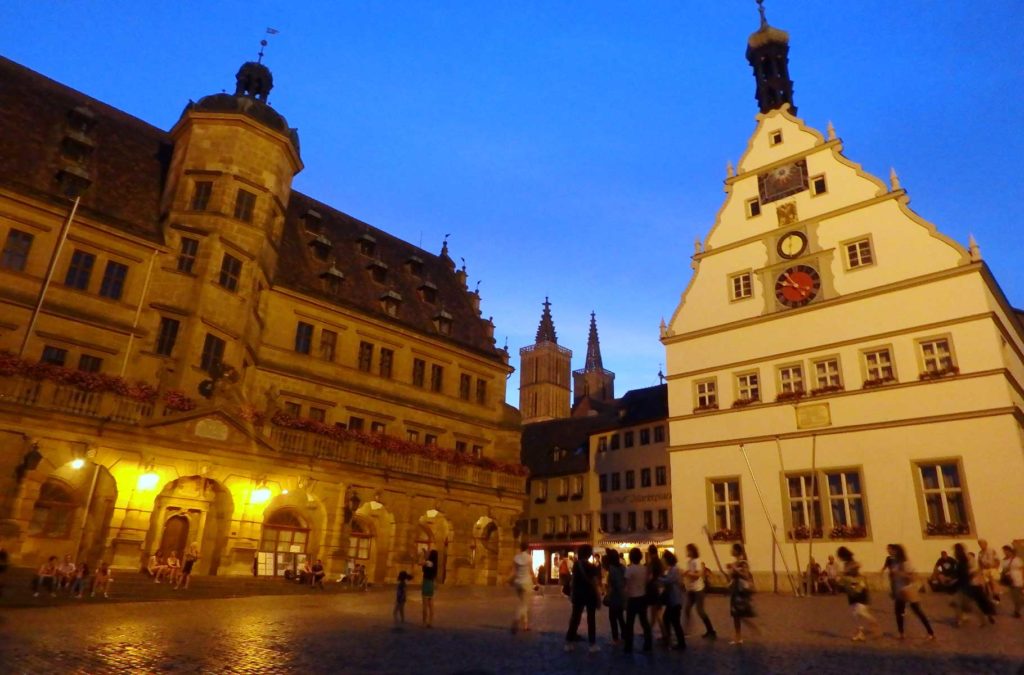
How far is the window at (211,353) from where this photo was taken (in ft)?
89.1

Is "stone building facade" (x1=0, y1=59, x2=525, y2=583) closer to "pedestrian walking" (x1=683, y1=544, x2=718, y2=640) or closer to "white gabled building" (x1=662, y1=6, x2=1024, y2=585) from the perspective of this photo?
"white gabled building" (x1=662, y1=6, x2=1024, y2=585)

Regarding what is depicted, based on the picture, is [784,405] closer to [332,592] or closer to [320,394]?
[332,592]

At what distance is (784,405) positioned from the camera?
28000mm

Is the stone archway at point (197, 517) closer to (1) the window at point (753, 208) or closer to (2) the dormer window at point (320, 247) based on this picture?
(2) the dormer window at point (320, 247)

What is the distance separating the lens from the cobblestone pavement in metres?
8.90

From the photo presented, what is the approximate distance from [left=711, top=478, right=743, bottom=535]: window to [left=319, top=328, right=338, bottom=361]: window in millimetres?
19707

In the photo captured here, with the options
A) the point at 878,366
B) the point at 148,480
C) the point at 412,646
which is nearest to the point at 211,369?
the point at 148,480

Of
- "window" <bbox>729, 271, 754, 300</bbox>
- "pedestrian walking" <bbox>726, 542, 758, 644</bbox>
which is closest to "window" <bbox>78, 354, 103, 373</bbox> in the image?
"pedestrian walking" <bbox>726, 542, 758, 644</bbox>

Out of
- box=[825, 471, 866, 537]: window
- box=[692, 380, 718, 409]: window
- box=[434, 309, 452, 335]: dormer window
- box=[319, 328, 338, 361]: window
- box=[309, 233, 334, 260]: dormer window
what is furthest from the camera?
box=[434, 309, 452, 335]: dormer window

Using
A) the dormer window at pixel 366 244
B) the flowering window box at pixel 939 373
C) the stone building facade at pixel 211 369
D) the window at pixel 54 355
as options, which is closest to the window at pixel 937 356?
the flowering window box at pixel 939 373

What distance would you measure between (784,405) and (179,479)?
24.1m

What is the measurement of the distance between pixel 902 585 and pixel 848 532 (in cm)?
1476

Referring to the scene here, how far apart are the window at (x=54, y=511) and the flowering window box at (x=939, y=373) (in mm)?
30309

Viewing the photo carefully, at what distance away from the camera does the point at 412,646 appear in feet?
36.9
